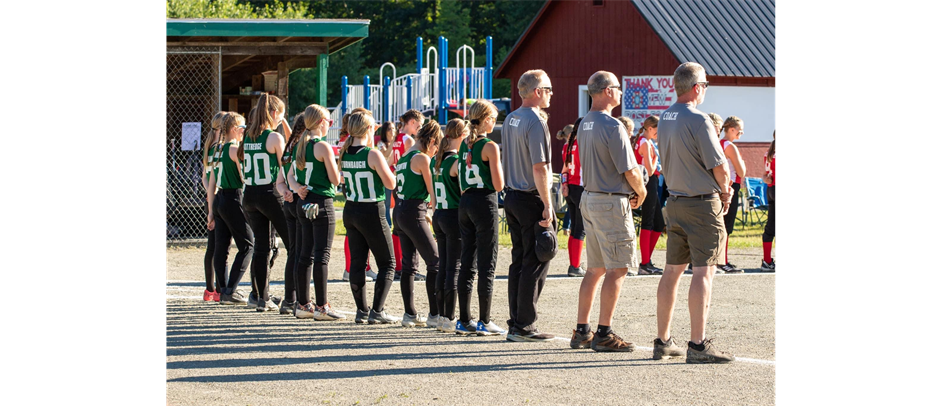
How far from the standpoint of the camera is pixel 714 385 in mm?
5812

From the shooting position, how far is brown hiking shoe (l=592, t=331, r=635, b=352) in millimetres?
6824

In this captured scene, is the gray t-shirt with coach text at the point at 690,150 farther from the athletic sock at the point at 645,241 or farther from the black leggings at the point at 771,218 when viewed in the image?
the black leggings at the point at 771,218

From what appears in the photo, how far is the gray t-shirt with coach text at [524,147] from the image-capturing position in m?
7.02

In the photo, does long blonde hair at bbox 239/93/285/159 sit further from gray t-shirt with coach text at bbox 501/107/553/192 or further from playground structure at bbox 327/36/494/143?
playground structure at bbox 327/36/494/143

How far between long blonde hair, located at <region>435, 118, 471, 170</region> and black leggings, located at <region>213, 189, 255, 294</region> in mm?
2299

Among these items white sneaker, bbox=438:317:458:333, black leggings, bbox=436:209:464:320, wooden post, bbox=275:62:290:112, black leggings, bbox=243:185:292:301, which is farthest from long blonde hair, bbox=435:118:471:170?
wooden post, bbox=275:62:290:112

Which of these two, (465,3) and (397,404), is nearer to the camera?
(397,404)

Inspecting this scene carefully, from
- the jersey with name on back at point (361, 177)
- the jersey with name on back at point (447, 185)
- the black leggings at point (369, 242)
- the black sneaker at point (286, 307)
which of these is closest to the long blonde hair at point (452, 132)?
the jersey with name on back at point (447, 185)

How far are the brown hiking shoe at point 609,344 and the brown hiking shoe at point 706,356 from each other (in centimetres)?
53

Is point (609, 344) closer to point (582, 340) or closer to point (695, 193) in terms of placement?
point (582, 340)

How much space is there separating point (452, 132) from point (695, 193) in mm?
2146
